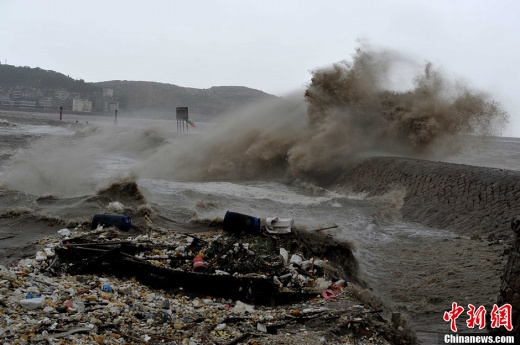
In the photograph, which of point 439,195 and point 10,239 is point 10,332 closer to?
point 10,239

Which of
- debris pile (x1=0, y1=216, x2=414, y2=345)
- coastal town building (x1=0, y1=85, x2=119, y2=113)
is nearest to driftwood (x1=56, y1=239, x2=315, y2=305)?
debris pile (x1=0, y1=216, x2=414, y2=345)

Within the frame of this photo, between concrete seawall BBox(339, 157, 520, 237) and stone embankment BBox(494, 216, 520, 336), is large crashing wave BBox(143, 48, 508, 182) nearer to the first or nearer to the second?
concrete seawall BBox(339, 157, 520, 237)

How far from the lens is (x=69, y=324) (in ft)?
13.5

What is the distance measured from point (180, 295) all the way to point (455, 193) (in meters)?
7.64

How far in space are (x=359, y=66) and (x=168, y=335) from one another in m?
16.9

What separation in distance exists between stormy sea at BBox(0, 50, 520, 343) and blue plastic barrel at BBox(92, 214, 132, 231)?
0.62 m

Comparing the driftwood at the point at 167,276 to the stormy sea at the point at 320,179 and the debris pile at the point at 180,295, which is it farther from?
the stormy sea at the point at 320,179

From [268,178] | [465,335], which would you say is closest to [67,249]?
[465,335]

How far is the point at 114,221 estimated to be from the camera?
7535 mm

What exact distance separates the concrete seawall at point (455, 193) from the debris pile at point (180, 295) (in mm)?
4474
